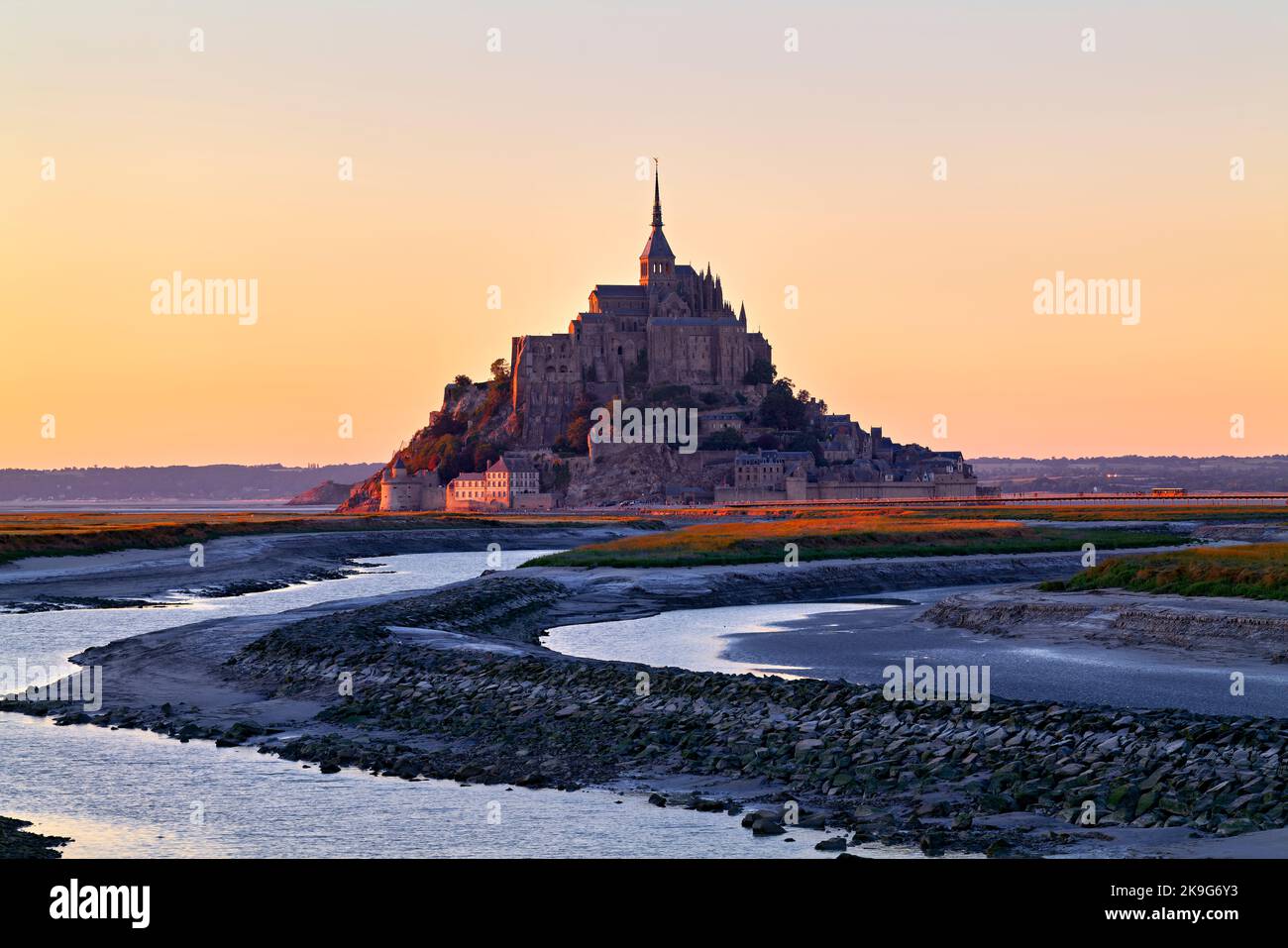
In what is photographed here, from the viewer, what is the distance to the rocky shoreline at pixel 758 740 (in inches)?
652

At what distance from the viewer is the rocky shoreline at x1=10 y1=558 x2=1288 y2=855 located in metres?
16.6

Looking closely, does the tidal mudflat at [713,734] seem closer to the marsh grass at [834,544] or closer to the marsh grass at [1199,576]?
the marsh grass at [1199,576]

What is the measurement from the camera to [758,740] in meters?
21.2

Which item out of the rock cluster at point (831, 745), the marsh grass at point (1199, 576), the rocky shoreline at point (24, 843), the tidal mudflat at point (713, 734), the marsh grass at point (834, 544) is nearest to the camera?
the rocky shoreline at point (24, 843)

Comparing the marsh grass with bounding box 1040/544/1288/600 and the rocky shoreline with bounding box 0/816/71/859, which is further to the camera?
the marsh grass with bounding box 1040/544/1288/600

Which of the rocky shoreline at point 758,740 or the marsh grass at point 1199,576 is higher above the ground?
the marsh grass at point 1199,576

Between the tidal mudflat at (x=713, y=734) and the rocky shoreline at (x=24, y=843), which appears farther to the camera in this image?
the tidal mudflat at (x=713, y=734)

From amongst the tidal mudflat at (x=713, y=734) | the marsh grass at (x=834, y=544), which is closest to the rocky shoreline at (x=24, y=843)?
the tidal mudflat at (x=713, y=734)

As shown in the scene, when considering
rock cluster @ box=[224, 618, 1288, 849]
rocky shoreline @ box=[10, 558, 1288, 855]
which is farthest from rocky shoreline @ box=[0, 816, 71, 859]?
rock cluster @ box=[224, 618, 1288, 849]

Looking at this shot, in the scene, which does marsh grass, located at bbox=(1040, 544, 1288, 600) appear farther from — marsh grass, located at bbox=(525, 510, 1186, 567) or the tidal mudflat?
marsh grass, located at bbox=(525, 510, 1186, 567)

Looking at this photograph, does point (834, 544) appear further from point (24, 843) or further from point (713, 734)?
point (24, 843)
